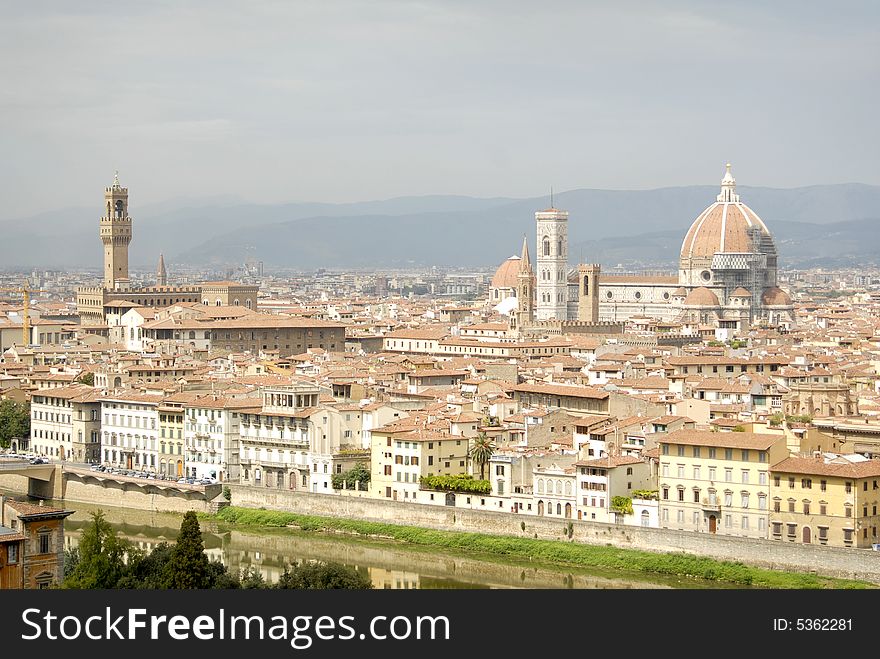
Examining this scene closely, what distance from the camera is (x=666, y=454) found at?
87.5ft

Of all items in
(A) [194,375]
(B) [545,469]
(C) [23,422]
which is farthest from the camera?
(A) [194,375]

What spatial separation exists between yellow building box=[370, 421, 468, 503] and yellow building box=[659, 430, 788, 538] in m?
4.33

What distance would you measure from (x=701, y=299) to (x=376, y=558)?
49886 mm

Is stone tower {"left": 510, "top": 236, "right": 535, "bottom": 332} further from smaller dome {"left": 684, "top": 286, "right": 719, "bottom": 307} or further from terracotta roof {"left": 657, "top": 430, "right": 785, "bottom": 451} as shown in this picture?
terracotta roof {"left": 657, "top": 430, "right": 785, "bottom": 451}

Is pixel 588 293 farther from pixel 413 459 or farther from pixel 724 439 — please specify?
pixel 724 439

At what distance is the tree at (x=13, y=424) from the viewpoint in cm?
3981

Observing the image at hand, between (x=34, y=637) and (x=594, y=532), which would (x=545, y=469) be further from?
(x=34, y=637)

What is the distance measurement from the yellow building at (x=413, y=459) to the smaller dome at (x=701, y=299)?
46.6m

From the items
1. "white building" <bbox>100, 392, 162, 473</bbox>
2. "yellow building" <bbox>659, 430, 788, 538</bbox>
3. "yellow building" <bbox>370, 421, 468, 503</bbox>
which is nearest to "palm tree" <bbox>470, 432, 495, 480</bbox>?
"yellow building" <bbox>370, 421, 468, 503</bbox>

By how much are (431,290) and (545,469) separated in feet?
456

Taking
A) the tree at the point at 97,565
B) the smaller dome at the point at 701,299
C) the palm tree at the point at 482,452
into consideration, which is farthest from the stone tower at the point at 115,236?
Answer: the tree at the point at 97,565

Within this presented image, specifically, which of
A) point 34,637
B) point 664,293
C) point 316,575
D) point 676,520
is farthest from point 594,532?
point 664,293

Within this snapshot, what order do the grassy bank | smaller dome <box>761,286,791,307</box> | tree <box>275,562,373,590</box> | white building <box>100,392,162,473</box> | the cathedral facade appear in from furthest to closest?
smaller dome <box>761,286,791,307</box> < the cathedral facade < white building <box>100,392,162,473</box> < the grassy bank < tree <box>275,562,373,590</box>

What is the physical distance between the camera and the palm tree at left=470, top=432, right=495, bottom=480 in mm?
29422
